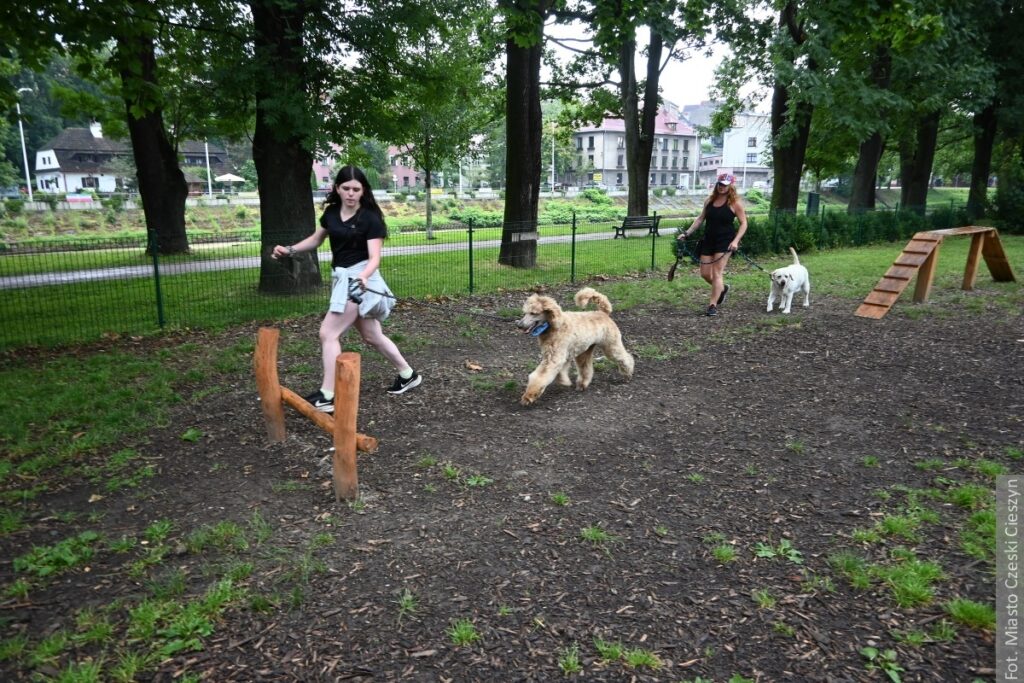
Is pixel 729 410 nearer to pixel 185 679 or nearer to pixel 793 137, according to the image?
pixel 185 679

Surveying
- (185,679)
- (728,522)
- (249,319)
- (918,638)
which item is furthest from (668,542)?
(249,319)

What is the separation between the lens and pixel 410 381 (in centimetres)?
646

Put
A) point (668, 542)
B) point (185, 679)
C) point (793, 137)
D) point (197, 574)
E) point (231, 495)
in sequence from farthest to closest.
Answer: point (793, 137)
point (231, 495)
point (668, 542)
point (197, 574)
point (185, 679)

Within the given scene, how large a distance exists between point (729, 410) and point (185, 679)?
15.2 feet

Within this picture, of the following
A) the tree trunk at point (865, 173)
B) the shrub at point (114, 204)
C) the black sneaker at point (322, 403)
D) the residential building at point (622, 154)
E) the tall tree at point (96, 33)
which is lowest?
the black sneaker at point (322, 403)

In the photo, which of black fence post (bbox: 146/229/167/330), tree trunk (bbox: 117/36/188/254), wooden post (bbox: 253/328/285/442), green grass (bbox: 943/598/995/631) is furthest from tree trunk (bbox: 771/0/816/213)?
green grass (bbox: 943/598/995/631)

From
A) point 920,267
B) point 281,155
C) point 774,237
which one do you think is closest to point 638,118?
point 774,237

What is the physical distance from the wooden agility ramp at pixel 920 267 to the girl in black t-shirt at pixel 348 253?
24.6 ft

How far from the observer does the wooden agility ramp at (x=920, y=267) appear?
9.70m

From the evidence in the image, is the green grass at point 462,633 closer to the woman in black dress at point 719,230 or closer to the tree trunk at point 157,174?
the woman in black dress at point 719,230

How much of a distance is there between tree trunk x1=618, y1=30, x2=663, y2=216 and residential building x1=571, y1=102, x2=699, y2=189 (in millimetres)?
62789

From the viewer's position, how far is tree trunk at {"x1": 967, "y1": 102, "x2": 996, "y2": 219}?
2650 centimetres

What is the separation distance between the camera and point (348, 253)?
5492 millimetres

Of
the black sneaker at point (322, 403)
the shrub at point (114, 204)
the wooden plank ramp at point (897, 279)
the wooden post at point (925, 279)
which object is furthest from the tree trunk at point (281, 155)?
the shrub at point (114, 204)
